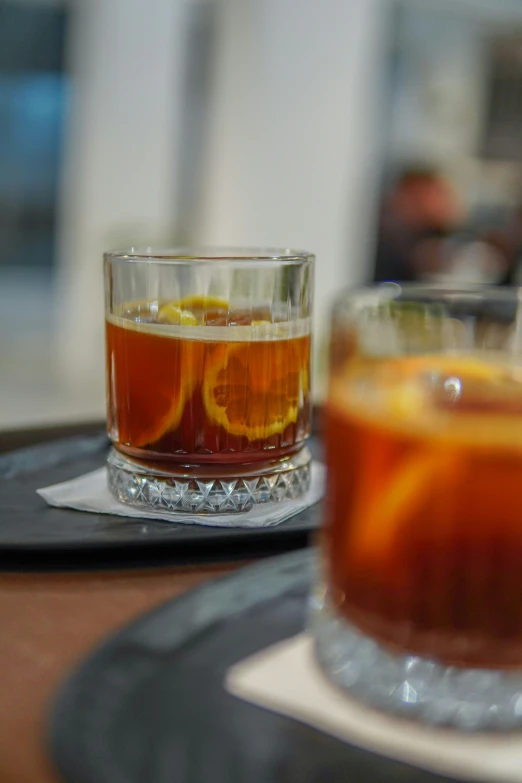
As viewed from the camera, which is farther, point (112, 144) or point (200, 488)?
point (112, 144)

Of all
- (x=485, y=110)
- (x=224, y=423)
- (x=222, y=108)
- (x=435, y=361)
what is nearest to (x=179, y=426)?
(x=224, y=423)

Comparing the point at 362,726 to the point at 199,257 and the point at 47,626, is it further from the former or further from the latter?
the point at 199,257

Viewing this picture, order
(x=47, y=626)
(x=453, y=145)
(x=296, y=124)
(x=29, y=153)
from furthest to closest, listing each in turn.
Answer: (x=453, y=145)
(x=29, y=153)
(x=296, y=124)
(x=47, y=626)

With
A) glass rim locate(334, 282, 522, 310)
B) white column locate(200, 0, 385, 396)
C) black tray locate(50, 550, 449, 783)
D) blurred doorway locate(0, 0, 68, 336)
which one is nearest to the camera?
black tray locate(50, 550, 449, 783)

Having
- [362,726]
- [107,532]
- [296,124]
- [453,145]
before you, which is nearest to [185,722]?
[362,726]

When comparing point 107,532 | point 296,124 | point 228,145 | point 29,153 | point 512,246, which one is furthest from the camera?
point 512,246

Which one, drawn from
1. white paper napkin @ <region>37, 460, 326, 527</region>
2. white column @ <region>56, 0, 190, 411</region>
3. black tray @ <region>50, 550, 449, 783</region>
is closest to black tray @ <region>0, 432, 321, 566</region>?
white paper napkin @ <region>37, 460, 326, 527</region>

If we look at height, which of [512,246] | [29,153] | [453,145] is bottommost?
[512,246]

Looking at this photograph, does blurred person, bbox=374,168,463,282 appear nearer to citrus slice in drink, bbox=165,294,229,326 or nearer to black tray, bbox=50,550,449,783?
citrus slice in drink, bbox=165,294,229,326
